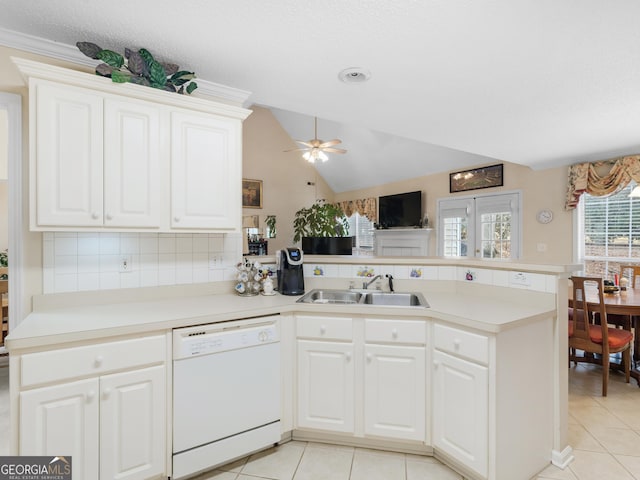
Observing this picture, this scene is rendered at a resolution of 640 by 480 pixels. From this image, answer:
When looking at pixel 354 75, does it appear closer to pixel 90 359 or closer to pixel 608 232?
pixel 90 359

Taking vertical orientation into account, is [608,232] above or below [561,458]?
above

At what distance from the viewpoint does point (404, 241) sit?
636 cm

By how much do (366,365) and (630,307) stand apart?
2414 millimetres

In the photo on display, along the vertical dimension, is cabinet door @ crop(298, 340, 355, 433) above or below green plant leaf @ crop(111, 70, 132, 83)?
below

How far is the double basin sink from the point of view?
2.34 meters

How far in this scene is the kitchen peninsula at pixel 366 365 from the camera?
145 cm

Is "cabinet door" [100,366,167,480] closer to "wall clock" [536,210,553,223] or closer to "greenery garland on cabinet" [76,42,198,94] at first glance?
"greenery garland on cabinet" [76,42,198,94]

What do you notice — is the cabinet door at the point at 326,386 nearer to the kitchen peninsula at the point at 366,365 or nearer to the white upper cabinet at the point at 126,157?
the kitchen peninsula at the point at 366,365

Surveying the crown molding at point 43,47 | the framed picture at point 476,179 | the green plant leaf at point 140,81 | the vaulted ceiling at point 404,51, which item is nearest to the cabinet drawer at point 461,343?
the vaulted ceiling at point 404,51

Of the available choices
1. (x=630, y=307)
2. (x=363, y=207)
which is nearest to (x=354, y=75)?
(x=630, y=307)

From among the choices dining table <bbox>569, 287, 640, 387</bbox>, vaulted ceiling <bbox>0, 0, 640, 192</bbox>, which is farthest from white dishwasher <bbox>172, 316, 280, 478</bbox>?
dining table <bbox>569, 287, 640, 387</bbox>

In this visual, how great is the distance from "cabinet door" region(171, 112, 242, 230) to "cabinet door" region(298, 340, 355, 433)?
944mm

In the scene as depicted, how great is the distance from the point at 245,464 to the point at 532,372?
1.64 m

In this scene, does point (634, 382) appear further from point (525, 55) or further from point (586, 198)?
point (525, 55)
